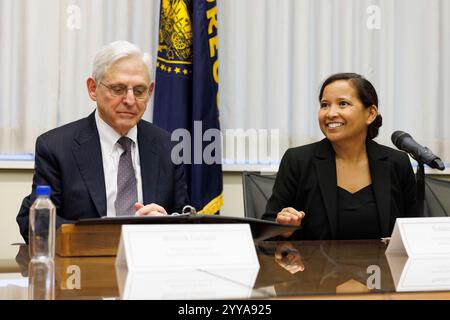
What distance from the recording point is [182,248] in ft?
4.88

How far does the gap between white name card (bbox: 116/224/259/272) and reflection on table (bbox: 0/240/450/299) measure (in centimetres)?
3

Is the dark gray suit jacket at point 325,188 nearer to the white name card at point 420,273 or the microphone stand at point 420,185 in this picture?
the microphone stand at point 420,185

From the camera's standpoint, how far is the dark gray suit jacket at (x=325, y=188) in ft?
9.18

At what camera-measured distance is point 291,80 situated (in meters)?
4.16

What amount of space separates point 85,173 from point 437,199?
5.17ft

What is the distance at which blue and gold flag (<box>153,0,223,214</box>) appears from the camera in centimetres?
380

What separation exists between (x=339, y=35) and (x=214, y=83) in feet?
3.03

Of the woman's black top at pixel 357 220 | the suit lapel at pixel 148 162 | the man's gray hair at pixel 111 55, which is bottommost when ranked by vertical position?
the woman's black top at pixel 357 220

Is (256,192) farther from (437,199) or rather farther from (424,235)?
(424,235)

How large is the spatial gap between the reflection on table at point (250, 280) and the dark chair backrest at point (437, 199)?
1175mm

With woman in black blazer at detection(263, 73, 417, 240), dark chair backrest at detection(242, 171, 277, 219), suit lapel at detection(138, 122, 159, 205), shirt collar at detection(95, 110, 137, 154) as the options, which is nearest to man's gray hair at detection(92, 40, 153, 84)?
shirt collar at detection(95, 110, 137, 154)

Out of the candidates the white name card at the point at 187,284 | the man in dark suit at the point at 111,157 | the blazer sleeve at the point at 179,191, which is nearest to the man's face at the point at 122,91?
the man in dark suit at the point at 111,157
